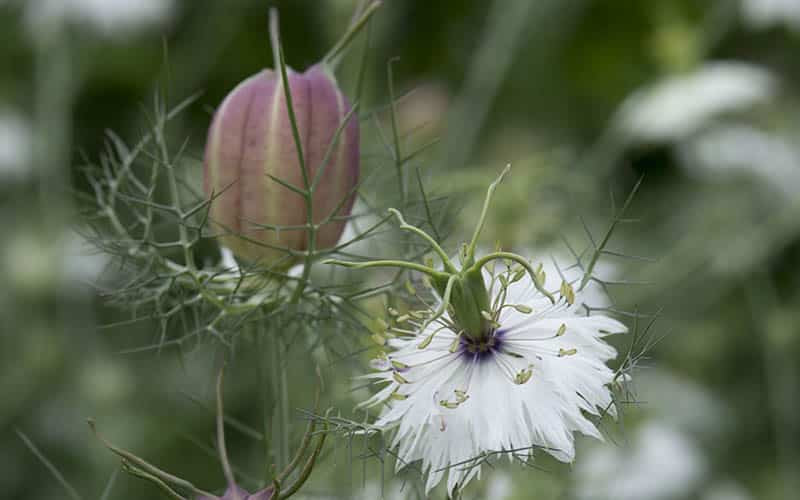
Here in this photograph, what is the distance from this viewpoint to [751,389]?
1.18 metres

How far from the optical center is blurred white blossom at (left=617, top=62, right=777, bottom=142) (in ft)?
2.98

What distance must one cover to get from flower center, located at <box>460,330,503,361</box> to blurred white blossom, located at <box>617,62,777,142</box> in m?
0.61

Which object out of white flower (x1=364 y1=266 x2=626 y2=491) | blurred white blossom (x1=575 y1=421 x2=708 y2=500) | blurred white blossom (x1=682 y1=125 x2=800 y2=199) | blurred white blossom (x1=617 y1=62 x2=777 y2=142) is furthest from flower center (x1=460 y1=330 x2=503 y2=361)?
blurred white blossom (x1=682 y1=125 x2=800 y2=199)

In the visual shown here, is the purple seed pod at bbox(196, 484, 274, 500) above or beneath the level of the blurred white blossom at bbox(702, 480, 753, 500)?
above

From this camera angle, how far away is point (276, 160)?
0.38 m

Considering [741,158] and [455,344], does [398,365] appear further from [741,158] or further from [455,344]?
[741,158]

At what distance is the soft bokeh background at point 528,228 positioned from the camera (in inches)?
34.4

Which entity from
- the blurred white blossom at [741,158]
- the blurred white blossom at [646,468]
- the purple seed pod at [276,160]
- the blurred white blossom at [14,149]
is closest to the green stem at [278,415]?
the purple seed pod at [276,160]

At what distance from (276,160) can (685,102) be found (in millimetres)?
627

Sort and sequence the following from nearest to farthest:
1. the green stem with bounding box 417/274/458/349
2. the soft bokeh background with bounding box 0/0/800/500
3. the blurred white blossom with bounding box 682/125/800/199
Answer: the green stem with bounding box 417/274/458/349 → the soft bokeh background with bounding box 0/0/800/500 → the blurred white blossom with bounding box 682/125/800/199

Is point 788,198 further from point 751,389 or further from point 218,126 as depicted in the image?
point 218,126

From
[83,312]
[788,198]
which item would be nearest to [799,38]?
[788,198]

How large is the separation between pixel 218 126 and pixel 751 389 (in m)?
0.92

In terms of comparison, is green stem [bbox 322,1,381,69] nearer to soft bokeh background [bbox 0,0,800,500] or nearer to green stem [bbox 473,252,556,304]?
green stem [bbox 473,252,556,304]
